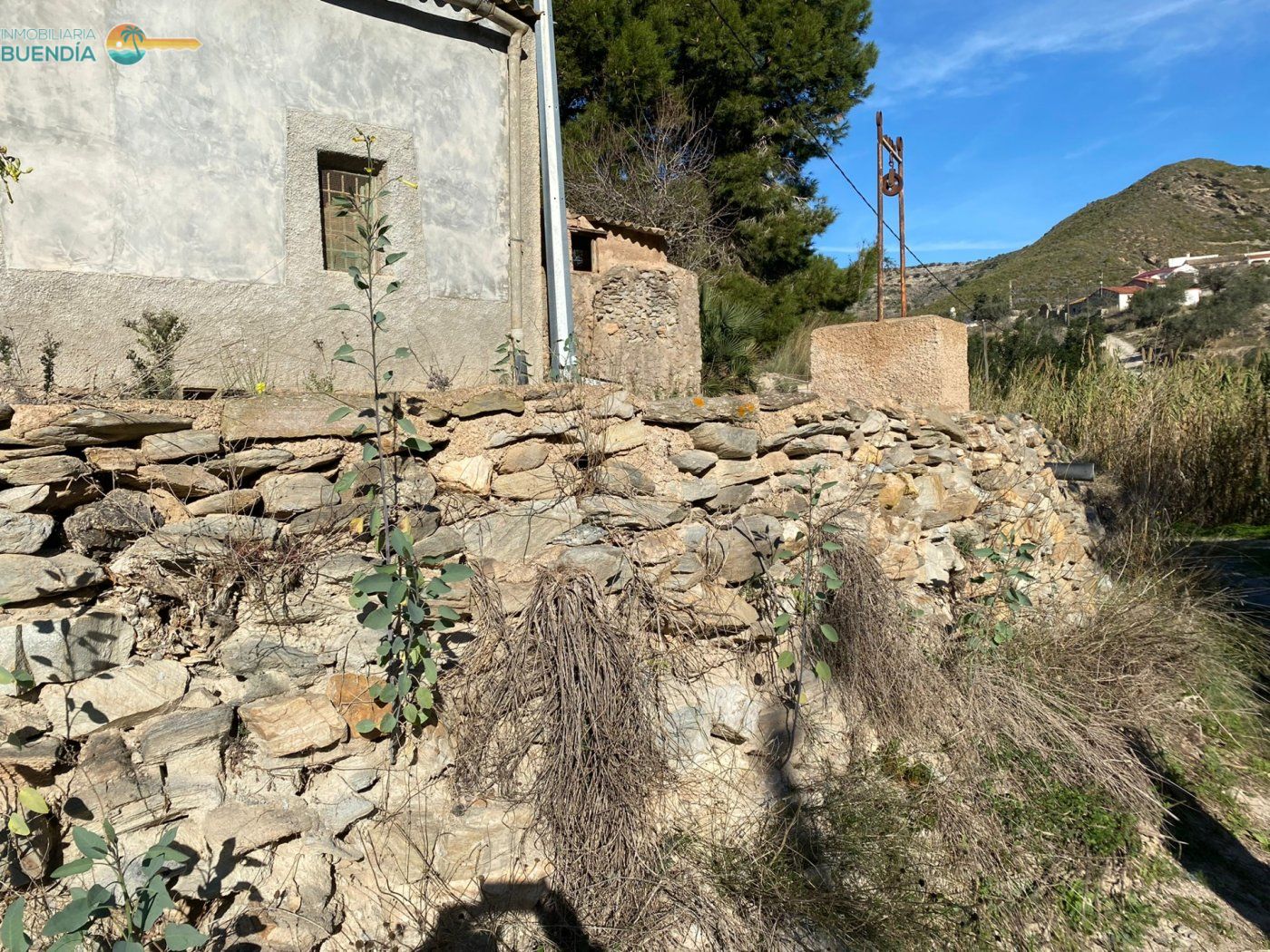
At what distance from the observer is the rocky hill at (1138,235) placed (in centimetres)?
2411

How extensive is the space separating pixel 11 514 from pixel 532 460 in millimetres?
1649

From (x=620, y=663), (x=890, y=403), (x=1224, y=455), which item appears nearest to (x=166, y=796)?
(x=620, y=663)

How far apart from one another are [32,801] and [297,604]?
84cm

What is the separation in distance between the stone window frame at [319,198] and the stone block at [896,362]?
2.66 meters

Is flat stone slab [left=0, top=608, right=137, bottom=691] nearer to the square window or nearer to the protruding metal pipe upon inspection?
the square window

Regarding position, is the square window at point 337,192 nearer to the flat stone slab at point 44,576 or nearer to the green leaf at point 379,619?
the flat stone slab at point 44,576

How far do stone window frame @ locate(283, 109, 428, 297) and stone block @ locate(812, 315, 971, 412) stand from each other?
8.73 ft

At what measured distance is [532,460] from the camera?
3.19 meters

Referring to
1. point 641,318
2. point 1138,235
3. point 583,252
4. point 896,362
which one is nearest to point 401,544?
point 896,362

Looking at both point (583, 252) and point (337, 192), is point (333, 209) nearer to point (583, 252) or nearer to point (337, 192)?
point (337, 192)

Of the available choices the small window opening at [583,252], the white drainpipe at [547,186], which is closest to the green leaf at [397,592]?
the white drainpipe at [547,186]

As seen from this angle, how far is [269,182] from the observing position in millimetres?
4590

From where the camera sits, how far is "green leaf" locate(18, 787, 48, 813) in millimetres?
1979

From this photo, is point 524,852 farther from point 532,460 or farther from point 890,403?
point 890,403
